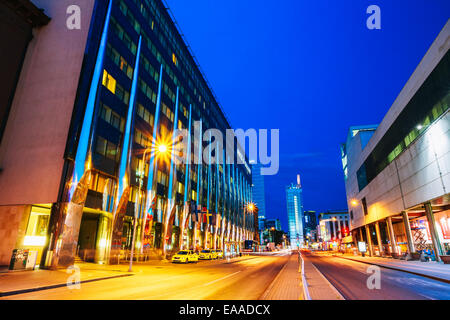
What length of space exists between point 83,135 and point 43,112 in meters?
5.32

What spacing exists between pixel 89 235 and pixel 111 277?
55.3 feet

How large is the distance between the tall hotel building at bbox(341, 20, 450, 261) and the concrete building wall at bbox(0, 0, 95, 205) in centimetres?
3785

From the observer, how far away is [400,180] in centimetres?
3631

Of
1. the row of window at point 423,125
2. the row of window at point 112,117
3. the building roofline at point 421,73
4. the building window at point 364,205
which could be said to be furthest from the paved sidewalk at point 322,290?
the building window at point 364,205

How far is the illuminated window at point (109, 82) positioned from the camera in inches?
1118

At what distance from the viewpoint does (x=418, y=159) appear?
30.5 meters

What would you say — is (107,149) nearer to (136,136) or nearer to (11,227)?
(136,136)

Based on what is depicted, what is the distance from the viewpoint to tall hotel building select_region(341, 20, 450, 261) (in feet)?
84.0

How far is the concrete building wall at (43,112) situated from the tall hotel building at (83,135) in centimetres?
11

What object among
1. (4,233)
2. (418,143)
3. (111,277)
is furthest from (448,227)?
(4,233)


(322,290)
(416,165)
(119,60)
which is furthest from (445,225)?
(119,60)

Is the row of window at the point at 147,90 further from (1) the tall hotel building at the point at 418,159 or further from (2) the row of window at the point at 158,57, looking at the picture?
(1) the tall hotel building at the point at 418,159

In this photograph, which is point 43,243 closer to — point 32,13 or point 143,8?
point 32,13

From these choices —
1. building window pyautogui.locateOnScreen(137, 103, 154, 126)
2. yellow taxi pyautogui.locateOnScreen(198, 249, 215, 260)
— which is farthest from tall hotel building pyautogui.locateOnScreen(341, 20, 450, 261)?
building window pyautogui.locateOnScreen(137, 103, 154, 126)
